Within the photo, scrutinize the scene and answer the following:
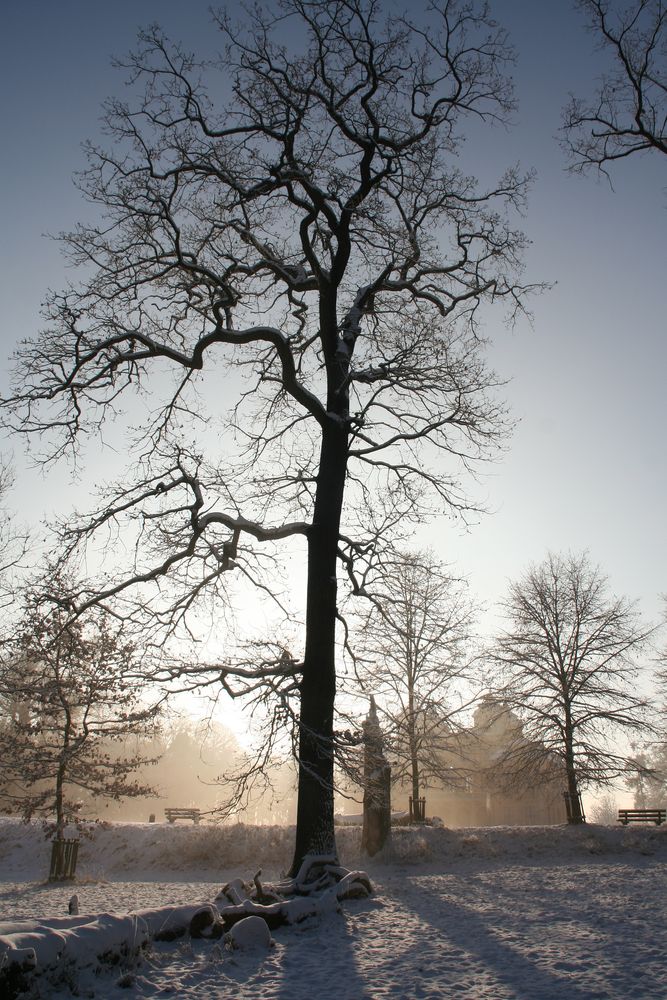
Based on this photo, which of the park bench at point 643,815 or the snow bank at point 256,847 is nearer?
the snow bank at point 256,847

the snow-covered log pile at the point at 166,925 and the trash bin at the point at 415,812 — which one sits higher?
the snow-covered log pile at the point at 166,925

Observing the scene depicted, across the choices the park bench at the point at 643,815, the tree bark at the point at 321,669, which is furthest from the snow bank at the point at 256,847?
the tree bark at the point at 321,669

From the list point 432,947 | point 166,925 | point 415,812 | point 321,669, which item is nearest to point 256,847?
point 415,812

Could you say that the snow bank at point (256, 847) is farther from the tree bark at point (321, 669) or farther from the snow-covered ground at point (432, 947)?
the tree bark at point (321, 669)

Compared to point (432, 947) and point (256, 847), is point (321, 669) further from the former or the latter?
point (256, 847)

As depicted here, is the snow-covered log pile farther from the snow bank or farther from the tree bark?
the snow bank

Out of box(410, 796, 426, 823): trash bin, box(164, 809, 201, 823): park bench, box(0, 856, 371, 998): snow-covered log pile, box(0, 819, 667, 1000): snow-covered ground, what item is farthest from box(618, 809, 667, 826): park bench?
box(0, 856, 371, 998): snow-covered log pile

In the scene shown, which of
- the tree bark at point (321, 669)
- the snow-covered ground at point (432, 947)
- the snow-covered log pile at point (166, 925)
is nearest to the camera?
the snow-covered log pile at point (166, 925)

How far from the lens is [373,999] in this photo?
389cm

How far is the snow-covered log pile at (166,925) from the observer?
386 centimetres

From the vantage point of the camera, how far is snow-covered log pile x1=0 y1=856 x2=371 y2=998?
3.86 meters

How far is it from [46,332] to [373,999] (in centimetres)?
944

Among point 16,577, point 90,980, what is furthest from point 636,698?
point 90,980

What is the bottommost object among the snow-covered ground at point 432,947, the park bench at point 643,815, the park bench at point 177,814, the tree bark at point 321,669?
the park bench at point 177,814
